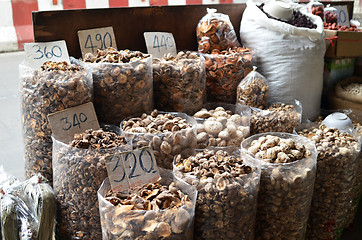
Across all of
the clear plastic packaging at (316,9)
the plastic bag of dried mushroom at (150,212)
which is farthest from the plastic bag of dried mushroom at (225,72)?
the clear plastic packaging at (316,9)

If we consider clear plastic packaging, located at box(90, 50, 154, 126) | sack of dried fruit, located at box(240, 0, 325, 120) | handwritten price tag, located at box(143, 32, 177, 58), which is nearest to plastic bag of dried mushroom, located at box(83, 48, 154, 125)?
clear plastic packaging, located at box(90, 50, 154, 126)

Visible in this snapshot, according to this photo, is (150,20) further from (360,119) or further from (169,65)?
(360,119)

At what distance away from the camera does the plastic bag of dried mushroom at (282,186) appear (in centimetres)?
111

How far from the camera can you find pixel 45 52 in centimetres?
131

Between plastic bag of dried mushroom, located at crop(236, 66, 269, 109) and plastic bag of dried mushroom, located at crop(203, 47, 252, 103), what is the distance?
0.05 m

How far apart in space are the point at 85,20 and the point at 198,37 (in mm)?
527

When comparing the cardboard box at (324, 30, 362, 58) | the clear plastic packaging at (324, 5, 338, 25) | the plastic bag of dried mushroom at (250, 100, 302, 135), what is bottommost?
the plastic bag of dried mushroom at (250, 100, 302, 135)

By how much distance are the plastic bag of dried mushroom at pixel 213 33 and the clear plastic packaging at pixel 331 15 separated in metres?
0.86

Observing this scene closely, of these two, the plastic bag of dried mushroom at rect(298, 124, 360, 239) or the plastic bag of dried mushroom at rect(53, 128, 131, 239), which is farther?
the plastic bag of dried mushroom at rect(298, 124, 360, 239)

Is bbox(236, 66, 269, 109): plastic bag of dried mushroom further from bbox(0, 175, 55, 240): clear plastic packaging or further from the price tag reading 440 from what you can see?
bbox(0, 175, 55, 240): clear plastic packaging

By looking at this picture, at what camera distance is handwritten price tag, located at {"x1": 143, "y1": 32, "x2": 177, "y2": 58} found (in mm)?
1566

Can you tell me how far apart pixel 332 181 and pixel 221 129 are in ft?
1.48

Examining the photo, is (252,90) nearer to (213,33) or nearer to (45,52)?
(213,33)

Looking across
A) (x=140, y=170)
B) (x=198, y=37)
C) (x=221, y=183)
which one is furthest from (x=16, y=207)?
(x=198, y=37)
